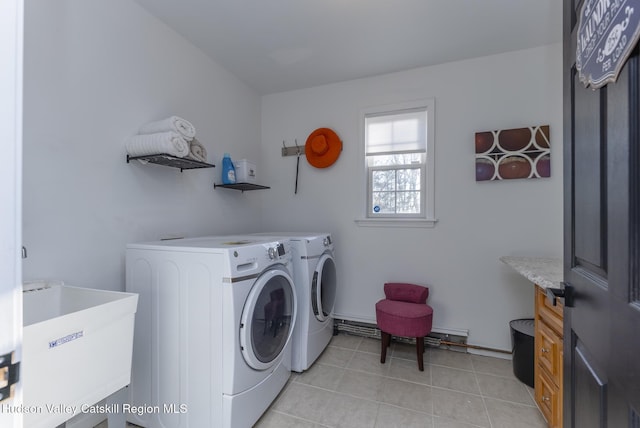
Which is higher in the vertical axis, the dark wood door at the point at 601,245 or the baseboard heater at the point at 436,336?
the dark wood door at the point at 601,245

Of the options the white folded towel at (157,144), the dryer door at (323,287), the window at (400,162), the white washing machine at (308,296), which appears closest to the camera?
the white folded towel at (157,144)

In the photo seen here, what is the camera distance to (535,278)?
4.56 ft

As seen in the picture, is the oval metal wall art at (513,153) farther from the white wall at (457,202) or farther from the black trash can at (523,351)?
the black trash can at (523,351)

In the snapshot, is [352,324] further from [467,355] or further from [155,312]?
[155,312]

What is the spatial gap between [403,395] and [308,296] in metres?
0.90

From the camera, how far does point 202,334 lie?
55.0 inches

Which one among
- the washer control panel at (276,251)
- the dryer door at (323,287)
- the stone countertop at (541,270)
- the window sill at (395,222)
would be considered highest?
the window sill at (395,222)

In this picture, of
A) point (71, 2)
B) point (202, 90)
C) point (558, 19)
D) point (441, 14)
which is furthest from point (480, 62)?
point (71, 2)

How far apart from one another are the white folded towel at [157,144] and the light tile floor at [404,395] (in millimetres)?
1671

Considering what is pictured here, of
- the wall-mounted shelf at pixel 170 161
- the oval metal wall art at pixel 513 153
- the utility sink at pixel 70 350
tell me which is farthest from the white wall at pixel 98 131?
the oval metal wall art at pixel 513 153

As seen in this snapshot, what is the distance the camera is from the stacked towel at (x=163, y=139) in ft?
5.28

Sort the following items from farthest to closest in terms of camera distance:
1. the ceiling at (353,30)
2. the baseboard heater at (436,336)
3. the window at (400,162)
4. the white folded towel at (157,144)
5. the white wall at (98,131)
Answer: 1. the window at (400,162)
2. the baseboard heater at (436,336)
3. the ceiling at (353,30)
4. the white folded towel at (157,144)
5. the white wall at (98,131)

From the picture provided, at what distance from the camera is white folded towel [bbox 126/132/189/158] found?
5.27 feet

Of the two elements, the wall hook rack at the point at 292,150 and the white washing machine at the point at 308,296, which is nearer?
the white washing machine at the point at 308,296
